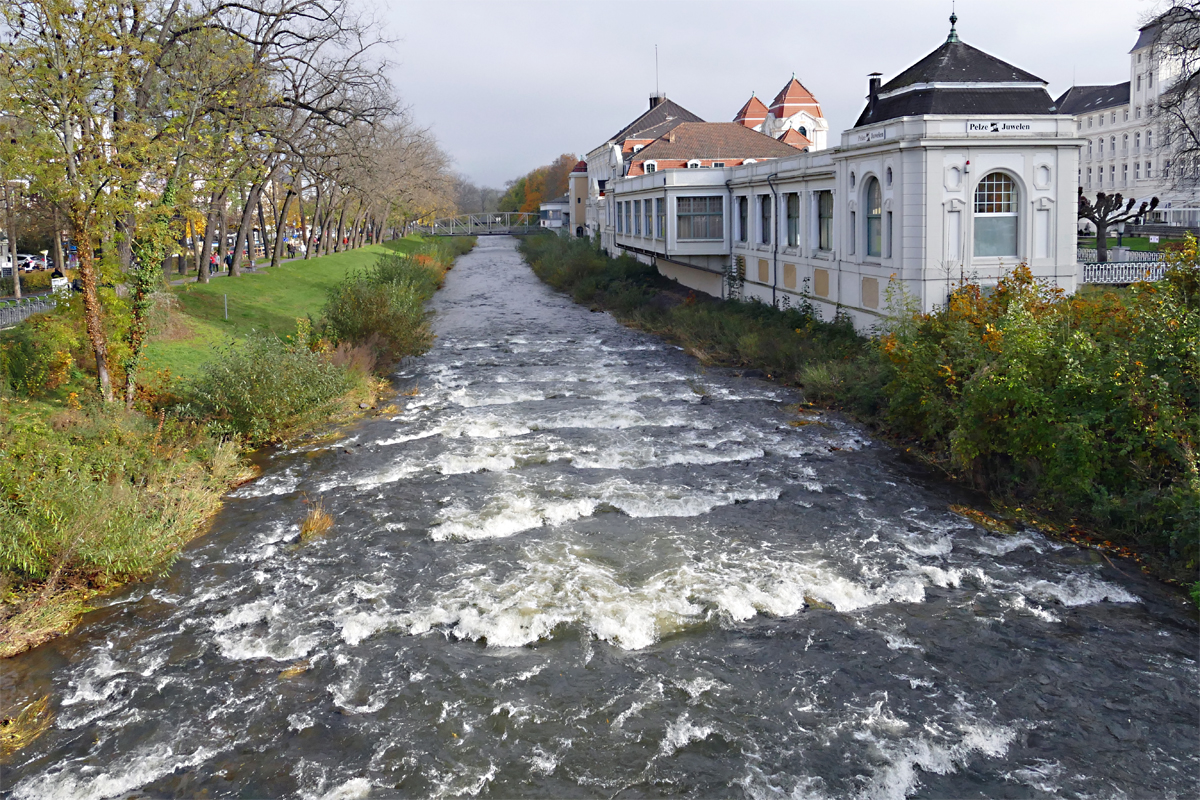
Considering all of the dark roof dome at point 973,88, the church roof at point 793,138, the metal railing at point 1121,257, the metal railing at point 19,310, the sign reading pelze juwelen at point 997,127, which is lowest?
the metal railing at point 19,310

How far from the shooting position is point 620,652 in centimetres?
1092

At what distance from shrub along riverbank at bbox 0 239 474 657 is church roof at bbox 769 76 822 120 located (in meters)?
59.1

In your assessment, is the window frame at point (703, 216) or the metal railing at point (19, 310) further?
the window frame at point (703, 216)

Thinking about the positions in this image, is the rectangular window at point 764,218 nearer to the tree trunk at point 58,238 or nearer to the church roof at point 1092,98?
the tree trunk at point 58,238

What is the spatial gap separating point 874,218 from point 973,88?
12.3ft

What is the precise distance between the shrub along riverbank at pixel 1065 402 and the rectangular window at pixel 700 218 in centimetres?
1754

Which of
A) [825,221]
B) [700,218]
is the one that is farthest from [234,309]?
[825,221]

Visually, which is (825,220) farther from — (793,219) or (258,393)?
(258,393)

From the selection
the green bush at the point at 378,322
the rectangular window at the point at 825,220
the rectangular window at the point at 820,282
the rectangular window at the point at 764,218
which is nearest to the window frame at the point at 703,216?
the rectangular window at the point at 764,218

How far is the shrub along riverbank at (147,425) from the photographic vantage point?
12.1 meters

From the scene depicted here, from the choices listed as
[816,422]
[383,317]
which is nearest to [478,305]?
[383,317]

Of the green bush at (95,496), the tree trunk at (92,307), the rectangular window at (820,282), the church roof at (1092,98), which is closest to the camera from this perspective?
the green bush at (95,496)

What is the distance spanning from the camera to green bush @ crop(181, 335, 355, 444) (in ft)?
61.7

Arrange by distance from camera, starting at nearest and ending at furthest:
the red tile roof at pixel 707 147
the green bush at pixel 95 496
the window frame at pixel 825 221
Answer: the green bush at pixel 95 496, the window frame at pixel 825 221, the red tile roof at pixel 707 147
